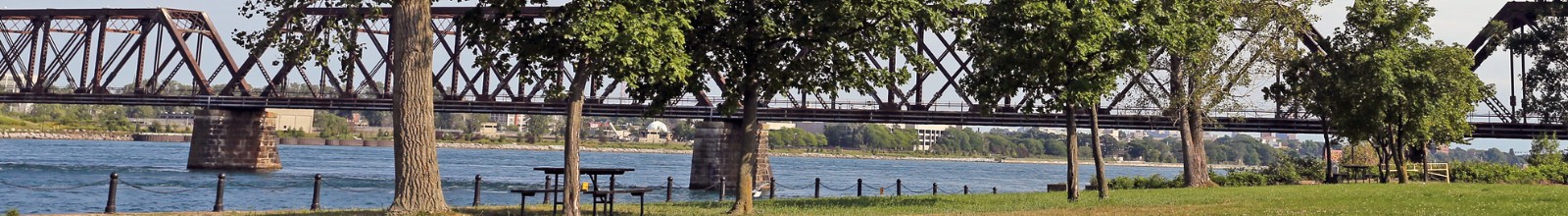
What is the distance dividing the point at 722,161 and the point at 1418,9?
37.3 meters

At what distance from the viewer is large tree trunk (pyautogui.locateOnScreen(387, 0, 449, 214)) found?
21.9 meters

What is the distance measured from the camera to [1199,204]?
86.1ft

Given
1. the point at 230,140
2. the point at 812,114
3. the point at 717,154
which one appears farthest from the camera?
the point at 230,140

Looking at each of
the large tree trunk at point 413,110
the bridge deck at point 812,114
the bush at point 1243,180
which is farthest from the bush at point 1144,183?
the large tree trunk at point 413,110

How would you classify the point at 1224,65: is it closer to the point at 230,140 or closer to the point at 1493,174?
the point at 1493,174

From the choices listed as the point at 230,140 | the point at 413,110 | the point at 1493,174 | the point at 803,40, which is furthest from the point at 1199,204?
the point at 230,140

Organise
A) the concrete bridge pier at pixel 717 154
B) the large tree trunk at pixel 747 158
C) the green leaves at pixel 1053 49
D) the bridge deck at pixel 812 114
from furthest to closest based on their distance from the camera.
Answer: the concrete bridge pier at pixel 717 154 < the bridge deck at pixel 812 114 < the green leaves at pixel 1053 49 < the large tree trunk at pixel 747 158

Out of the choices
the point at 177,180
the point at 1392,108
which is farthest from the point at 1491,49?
the point at 177,180

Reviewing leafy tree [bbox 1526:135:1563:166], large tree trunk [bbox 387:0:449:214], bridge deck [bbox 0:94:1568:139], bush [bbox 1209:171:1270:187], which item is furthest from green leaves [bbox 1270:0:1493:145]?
large tree trunk [bbox 387:0:449:214]

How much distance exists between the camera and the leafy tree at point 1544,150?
181 feet

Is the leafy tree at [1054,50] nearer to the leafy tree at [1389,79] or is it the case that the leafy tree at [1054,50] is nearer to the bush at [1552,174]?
the leafy tree at [1389,79]

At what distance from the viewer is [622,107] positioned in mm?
76000

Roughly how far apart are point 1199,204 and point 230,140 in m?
72.5

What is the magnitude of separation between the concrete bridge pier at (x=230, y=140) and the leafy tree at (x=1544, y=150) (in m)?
66.9
